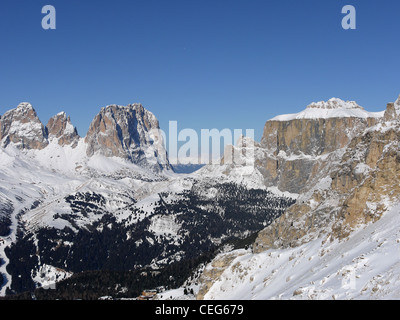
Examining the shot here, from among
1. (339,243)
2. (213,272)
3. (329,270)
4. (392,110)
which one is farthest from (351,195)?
(213,272)

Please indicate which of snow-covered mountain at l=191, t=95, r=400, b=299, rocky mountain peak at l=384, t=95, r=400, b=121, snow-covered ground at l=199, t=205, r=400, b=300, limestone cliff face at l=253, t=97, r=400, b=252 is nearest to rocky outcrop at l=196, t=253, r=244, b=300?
snow-covered mountain at l=191, t=95, r=400, b=299

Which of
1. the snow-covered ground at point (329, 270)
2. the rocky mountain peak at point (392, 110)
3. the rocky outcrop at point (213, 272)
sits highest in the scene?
the rocky mountain peak at point (392, 110)

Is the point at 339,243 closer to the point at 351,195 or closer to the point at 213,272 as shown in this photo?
the point at 351,195

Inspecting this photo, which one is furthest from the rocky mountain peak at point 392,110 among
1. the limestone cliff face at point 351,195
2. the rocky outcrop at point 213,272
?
the rocky outcrop at point 213,272

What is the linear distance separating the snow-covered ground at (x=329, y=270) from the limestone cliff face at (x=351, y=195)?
3587 millimetres

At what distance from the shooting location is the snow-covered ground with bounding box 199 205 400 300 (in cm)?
3985

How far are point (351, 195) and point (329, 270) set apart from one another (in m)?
20.9

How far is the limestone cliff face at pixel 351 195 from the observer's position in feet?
220

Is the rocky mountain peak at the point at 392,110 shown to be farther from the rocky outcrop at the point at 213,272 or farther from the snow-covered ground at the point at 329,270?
the rocky outcrop at the point at 213,272
